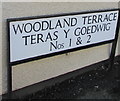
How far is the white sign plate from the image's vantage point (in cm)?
266

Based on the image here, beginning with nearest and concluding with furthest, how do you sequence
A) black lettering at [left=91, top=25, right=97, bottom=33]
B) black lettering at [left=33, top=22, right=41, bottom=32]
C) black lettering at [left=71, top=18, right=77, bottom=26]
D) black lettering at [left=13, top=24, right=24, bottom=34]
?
black lettering at [left=13, top=24, right=24, bottom=34] → black lettering at [left=33, top=22, right=41, bottom=32] → black lettering at [left=71, top=18, right=77, bottom=26] → black lettering at [left=91, top=25, right=97, bottom=33]

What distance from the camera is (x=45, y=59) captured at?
3236 mm

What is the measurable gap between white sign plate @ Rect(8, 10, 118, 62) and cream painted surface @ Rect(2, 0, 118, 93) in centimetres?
18

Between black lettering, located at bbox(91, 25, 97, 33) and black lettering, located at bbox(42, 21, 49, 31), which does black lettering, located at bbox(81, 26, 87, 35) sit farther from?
black lettering, located at bbox(42, 21, 49, 31)

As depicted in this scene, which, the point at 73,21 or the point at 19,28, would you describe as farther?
the point at 73,21

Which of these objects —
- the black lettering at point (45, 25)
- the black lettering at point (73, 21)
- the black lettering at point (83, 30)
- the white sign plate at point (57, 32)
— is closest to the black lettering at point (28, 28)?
the white sign plate at point (57, 32)

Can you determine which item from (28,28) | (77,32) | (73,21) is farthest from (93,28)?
Result: (28,28)

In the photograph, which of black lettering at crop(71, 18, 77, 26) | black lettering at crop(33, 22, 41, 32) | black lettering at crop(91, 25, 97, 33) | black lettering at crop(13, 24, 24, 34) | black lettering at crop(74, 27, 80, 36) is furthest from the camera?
black lettering at crop(91, 25, 97, 33)

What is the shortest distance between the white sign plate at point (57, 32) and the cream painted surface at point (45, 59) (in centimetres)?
18

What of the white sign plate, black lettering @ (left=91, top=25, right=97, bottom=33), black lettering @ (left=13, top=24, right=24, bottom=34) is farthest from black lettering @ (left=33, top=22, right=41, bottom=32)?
black lettering @ (left=91, top=25, right=97, bottom=33)

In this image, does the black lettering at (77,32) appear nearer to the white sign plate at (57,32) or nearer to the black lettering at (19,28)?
the white sign plate at (57,32)

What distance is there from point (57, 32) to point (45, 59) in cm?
45

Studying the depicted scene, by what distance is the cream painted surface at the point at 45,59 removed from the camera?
2748 mm

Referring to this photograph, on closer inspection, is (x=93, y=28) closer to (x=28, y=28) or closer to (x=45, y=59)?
(x=45, y=59)
